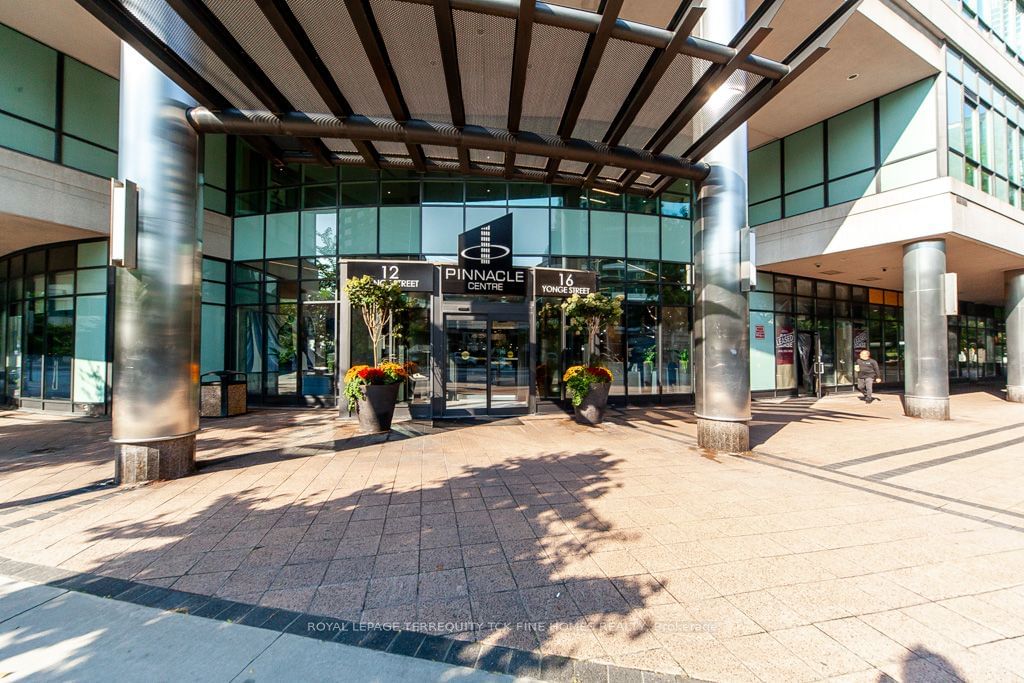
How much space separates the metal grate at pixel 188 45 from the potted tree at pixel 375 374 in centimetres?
411

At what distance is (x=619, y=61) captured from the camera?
217 inches

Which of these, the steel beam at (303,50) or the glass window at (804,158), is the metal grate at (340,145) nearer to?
the steel beam at (303,50)

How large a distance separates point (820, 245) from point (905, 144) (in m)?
3.16

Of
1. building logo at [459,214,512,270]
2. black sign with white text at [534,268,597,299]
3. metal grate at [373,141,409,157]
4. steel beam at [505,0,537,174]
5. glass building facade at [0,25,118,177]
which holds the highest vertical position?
glass building facade at [0,25,118,177]

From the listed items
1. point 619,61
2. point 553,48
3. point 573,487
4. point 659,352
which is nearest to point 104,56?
point 553,48

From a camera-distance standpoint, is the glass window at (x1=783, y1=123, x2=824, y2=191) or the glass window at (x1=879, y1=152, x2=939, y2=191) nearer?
the glass window at (x1=879, y1=152, x2=939, y2=191)

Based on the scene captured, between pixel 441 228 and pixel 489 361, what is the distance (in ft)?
14.5

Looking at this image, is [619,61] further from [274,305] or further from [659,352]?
[274,305]

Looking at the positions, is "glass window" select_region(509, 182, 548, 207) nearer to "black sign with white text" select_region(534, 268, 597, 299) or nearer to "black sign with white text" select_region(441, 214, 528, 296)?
"black sign with white text" select_region(441, 214, 528, 296)

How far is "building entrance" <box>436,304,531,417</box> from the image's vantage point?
11.3m

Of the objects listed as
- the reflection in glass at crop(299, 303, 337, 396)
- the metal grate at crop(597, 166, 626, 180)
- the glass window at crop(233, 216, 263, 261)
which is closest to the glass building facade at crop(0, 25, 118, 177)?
the glass window at crop(233, 216, 263, 261)

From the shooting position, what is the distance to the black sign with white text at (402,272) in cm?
1069

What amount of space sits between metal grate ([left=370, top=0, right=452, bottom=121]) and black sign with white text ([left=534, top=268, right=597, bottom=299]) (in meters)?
5.54

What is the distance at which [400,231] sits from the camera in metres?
12.7
